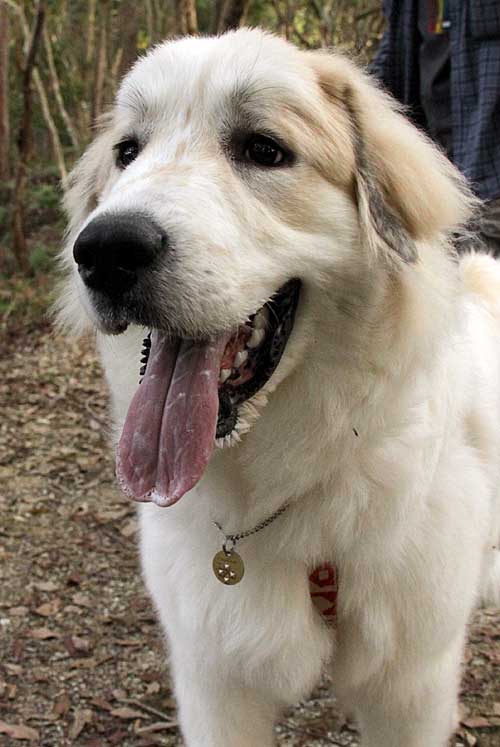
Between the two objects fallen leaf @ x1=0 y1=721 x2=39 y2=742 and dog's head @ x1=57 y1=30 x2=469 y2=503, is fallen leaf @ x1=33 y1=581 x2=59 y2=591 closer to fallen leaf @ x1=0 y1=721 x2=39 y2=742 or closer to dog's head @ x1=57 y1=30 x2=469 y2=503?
fallen leaf @ x1=0 y1=721 x2=39 y2=742

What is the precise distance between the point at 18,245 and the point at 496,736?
594 centimetres

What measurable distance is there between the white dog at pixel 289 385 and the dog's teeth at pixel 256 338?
0.02 m

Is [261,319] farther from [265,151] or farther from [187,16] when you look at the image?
[187,16]

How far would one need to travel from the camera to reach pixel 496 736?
279cm

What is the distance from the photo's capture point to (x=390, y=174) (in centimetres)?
193

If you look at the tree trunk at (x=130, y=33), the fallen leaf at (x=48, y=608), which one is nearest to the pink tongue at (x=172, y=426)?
the fallen leaf at (x=48, y=608)

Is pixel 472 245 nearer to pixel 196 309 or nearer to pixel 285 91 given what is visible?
pixel 285 91

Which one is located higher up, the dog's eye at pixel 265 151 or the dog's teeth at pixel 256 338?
the dog's eye at pixel 265 151

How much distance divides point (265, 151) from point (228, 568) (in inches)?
38.8

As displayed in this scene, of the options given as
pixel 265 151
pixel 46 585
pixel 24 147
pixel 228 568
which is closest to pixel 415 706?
pixel 228 568

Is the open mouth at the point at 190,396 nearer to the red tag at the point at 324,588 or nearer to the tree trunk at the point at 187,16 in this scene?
the red tag at the point at 324,588

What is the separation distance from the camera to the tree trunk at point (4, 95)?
7.48 meters

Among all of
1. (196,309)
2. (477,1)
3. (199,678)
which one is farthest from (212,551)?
(477,1)

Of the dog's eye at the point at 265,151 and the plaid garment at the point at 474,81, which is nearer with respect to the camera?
the dog's eye at the point at 265,151
